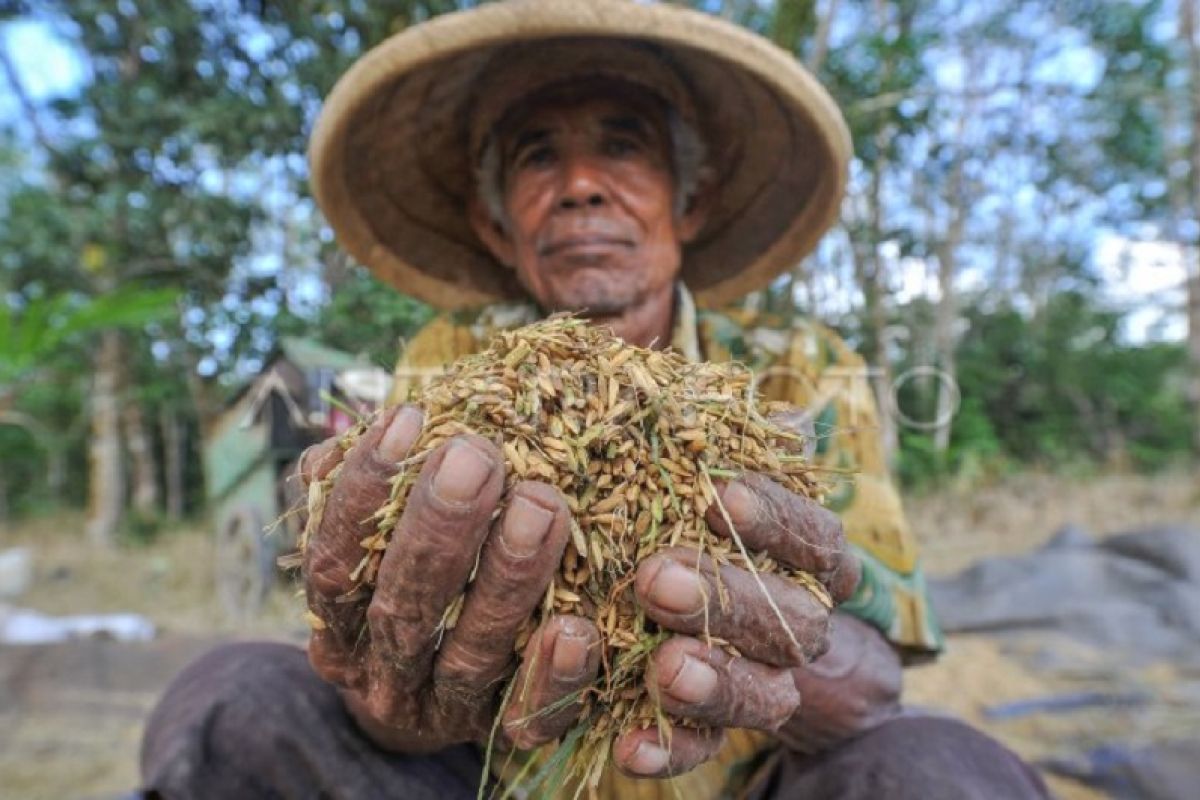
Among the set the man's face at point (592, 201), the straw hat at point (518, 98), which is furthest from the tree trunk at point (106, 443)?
the man's face at point (592, 201)

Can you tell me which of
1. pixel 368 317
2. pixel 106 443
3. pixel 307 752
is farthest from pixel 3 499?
pixel 307 752

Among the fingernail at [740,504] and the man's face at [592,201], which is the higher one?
the man's face at [592,201]

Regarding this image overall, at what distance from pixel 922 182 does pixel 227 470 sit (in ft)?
34.0

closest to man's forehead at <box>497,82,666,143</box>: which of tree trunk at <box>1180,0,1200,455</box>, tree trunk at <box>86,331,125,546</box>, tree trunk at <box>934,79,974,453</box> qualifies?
tree trunk at <box>1180,0,1200,455</box>

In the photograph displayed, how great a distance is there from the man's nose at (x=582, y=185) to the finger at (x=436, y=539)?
97cm

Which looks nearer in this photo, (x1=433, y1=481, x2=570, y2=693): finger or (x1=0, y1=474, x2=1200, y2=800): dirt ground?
(x1=433, y1=481, x2=570, y2=693): finger

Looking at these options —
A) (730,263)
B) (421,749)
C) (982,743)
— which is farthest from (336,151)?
(982,743)

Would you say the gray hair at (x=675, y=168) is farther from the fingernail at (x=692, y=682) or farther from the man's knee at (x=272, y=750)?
the fingernail at (x=692, y=682)

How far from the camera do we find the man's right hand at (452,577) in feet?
2.58

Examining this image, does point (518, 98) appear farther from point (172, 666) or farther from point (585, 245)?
point (172, 666)

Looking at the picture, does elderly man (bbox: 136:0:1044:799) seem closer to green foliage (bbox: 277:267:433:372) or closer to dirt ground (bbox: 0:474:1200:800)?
green foliage (bbox: 277:267:433:372)

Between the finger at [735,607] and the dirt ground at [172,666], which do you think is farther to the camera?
the dirt ground at [172,666]

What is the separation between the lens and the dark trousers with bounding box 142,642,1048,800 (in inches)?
49.9

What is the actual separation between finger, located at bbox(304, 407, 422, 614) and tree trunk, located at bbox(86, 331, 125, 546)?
886 cm
